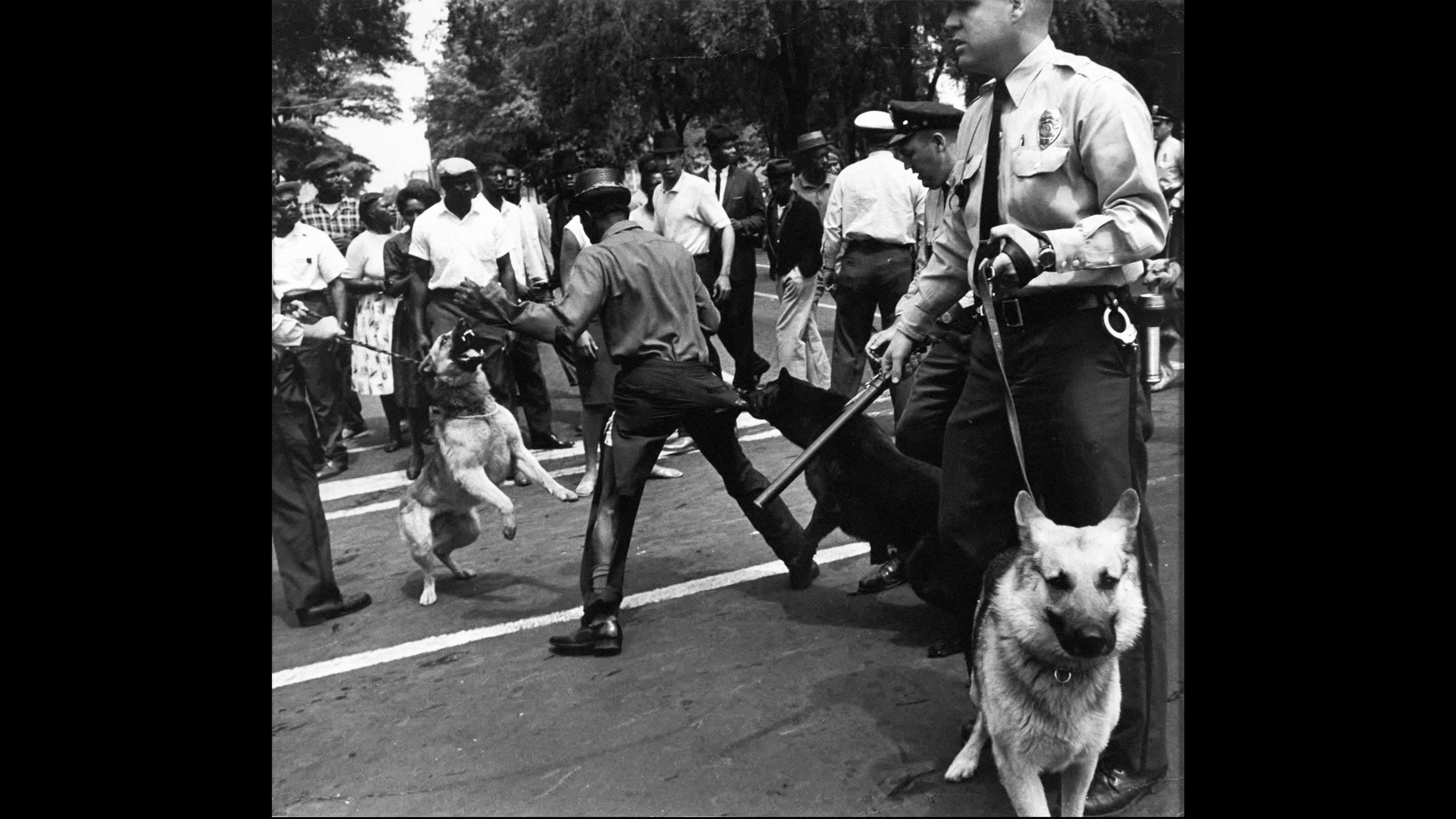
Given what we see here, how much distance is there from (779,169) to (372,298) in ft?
9.17

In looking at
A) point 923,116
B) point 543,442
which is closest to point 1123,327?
point 923,116

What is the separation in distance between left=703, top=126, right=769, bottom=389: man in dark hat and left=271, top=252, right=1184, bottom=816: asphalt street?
1.05 meters

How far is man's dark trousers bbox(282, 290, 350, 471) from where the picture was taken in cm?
538

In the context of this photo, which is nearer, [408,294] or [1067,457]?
[1067,457]

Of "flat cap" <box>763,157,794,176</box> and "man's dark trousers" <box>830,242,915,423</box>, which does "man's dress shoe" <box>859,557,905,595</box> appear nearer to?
"man's dark trousers" <box>830,242,915,423</box>

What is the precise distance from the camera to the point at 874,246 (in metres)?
7.44

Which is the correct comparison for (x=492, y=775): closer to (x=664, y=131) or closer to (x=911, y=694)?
(x=911, y=694)

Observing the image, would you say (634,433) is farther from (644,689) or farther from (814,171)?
(814,171)

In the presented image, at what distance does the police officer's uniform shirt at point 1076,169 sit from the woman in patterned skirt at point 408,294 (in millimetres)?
3222

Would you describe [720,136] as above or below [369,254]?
above

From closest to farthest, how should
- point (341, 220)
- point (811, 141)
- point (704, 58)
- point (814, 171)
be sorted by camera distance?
1. point (704, 58)
2. point (341, 220)
3. point (811, 141)
4. point (814, 171)

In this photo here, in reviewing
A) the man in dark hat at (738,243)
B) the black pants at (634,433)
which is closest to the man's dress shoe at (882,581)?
the black pants at (634,433)

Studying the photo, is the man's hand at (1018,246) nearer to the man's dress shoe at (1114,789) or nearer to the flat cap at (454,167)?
the man's dress shoe at (1114,789)

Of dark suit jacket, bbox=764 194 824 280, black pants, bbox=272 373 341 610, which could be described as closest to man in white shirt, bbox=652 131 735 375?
dark suit jacket, bbox=764 194 824 280
